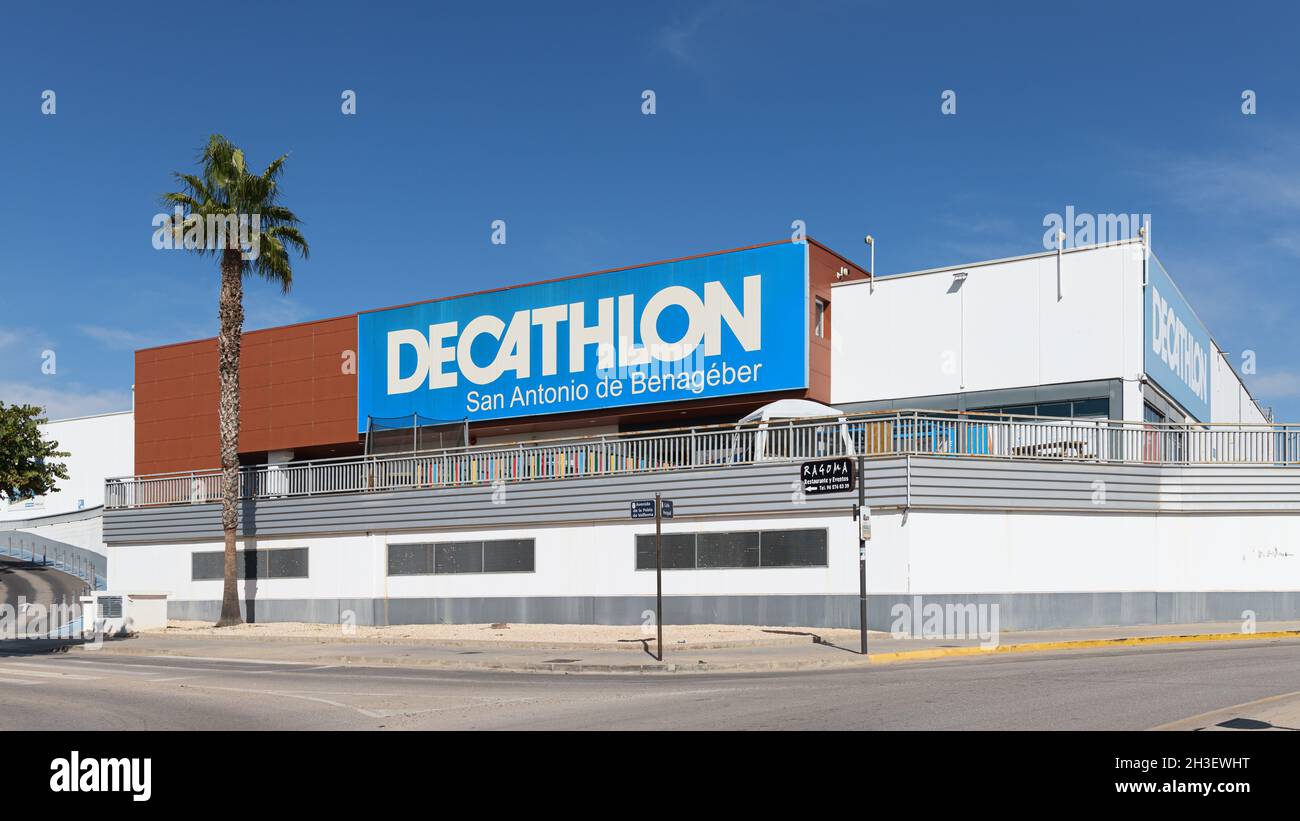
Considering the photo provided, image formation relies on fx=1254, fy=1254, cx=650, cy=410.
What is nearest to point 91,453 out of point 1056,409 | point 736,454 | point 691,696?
point 736,454

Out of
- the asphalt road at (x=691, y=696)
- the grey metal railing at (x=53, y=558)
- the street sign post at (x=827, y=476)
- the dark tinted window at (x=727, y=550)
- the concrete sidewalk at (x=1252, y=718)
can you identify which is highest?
the street sign post at (x=827, y=476)

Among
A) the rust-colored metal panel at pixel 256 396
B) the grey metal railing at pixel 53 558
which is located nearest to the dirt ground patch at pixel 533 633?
the rust-colored metal panel at pixel 256 396

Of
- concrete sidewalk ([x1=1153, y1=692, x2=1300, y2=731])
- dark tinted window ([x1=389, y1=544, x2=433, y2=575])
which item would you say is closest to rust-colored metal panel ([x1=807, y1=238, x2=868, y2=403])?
dark tinted window ([x1=389, y1=544, x2=433, y2=575])

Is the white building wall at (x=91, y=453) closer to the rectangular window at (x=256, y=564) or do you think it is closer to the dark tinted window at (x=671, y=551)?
the rectangular window at (x=256, y=564)

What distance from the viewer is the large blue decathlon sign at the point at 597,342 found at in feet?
118

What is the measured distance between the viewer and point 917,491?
27.4 m

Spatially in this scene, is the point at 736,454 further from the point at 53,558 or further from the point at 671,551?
the point at 53,558

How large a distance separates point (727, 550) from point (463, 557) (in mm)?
8023

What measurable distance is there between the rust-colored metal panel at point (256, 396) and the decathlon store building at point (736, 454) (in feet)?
0.38

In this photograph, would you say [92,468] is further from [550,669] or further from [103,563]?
[550,669]

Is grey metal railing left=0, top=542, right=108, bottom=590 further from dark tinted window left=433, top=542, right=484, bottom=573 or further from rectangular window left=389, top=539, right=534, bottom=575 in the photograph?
dark tinted window left=433, top=542, right=484, bottom=573

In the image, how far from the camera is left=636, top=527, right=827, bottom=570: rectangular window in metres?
28.7

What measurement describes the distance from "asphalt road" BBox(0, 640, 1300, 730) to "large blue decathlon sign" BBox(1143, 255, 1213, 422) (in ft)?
42.0

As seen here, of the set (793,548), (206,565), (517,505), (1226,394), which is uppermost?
(1226,394)
